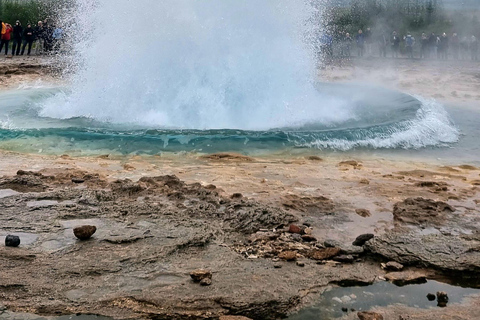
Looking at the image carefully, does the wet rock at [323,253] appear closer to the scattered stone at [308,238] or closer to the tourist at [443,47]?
the scattered stone at [308,238]

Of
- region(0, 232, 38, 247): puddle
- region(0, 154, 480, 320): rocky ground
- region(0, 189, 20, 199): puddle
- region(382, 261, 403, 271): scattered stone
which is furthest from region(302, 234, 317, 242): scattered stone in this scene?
region(0, 189, 20, 199): puddle

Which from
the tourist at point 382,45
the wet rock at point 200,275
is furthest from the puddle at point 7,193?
the tourist at point 382,45

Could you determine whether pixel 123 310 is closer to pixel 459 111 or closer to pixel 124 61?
pixel 124 61

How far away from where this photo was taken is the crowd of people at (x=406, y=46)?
887 inches

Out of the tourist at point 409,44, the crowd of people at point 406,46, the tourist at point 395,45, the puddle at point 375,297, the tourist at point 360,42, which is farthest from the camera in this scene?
the tourist at point 395,45

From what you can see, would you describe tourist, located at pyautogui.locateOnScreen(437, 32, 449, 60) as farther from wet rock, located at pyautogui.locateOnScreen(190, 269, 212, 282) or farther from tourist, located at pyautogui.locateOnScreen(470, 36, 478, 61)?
wet rock, located at pyautogui.locateOnScreen(190, 269, 212, 282)

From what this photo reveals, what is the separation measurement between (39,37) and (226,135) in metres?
13.2

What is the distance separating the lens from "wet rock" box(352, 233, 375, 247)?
160 inches

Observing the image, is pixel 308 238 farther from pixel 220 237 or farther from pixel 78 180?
pixel 78 180

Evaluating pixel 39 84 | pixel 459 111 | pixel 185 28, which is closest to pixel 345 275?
pixel 185 28

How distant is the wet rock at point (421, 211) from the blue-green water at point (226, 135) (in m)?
2.57

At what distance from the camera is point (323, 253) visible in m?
3.89

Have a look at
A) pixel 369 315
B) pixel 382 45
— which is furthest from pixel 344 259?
pixel 382 45

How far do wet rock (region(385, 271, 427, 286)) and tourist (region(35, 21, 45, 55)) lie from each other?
16.7 m
